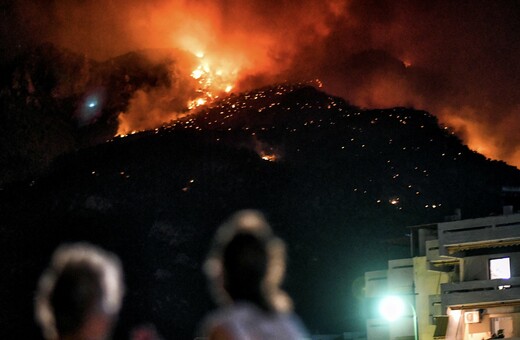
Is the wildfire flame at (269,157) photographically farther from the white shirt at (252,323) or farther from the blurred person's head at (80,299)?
the blurred person's head at (80,299)

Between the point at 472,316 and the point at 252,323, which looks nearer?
the point at 252,323

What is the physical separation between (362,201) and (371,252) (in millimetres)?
9818

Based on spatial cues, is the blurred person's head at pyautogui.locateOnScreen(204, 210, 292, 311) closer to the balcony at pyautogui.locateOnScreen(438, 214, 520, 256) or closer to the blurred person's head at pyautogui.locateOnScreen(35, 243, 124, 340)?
the blurred person's head at pyautogui.locateOnScreen(35, 243, 124, 340)

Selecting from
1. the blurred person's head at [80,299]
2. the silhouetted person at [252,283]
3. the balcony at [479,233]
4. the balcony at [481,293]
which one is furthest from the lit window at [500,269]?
the blurred person's head at [80,299]

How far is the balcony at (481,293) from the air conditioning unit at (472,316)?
1.25 feet

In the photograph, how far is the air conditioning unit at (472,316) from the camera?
40938 mm

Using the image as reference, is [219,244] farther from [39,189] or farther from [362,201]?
[39,189]

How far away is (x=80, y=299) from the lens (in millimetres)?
5035

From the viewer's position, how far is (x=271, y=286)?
558 cm

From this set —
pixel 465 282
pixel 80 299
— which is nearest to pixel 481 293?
pixel 465 282

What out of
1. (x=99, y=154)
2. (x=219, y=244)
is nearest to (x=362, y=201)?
(x=99, y=154)

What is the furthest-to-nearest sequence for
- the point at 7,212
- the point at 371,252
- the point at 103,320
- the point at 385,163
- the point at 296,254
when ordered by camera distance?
the point at 7,212
the point at 385,163
the point at 296,254
the point at 371,252
the point at 103,320

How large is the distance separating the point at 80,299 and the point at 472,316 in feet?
123

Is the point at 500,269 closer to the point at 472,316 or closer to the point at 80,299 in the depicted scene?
the point at 472,316
